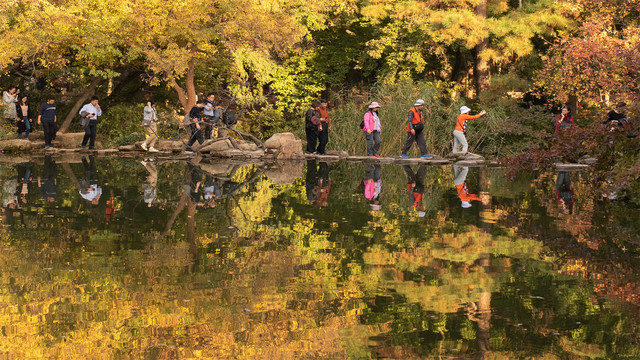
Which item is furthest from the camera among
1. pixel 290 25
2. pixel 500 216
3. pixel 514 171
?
pixel 290 25

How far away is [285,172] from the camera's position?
21.9 metres

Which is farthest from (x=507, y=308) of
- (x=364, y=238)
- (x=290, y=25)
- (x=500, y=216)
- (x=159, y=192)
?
(x=290, y=25)

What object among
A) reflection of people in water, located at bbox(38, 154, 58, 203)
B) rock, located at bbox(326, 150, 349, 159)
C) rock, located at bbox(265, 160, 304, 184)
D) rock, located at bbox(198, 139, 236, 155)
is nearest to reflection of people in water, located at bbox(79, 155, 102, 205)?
reflection of people in water, located at bbox(38, 154, 58, 203)

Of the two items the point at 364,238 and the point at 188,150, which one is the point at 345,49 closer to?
the point at 188,150

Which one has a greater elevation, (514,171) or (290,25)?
(290,25)

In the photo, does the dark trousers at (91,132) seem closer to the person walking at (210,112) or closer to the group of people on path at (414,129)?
the person walking at (210,112)

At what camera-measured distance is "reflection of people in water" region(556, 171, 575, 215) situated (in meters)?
14.2

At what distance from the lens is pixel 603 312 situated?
7145 mm

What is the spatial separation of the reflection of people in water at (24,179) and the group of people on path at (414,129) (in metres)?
9.26

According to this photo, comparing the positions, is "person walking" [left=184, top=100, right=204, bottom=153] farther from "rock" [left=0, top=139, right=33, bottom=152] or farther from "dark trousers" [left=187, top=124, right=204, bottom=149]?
"rock" [left=0, top=139, right=33, bottom=152]

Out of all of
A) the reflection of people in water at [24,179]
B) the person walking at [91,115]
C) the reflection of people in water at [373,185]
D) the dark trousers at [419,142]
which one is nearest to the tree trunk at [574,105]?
the dark trousers at [419,142]

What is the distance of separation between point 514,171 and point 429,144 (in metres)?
8.69

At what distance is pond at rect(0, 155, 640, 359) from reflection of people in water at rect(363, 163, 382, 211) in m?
0.15

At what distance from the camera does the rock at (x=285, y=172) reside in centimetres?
1940
